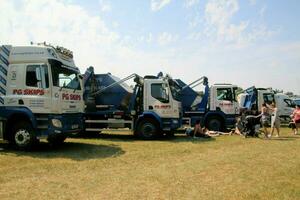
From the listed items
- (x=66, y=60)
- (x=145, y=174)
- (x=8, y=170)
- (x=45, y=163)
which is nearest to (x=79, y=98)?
(x=66, y=60)

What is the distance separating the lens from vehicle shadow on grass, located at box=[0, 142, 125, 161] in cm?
1206

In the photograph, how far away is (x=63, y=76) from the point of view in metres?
13.4

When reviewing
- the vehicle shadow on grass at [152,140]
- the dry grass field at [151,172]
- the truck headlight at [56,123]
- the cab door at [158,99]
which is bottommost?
the dry grass field at [151,172]

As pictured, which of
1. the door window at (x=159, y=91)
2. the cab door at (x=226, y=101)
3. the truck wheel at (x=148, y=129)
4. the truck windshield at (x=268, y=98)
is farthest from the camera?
the truck windshield at (x=268, y=98)

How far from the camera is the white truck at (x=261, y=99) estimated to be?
85.9ft

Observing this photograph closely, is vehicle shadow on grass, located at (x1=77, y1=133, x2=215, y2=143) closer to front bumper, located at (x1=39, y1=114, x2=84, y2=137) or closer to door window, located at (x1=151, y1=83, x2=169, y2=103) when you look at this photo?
door window, located at (x1=151, y1=83, x2=169, y2=103)

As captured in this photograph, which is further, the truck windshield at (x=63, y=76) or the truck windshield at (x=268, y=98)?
the truck windshield at (x=268, y=98)

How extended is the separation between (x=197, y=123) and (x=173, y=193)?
11.5m

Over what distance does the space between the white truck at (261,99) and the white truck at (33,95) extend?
15489mm

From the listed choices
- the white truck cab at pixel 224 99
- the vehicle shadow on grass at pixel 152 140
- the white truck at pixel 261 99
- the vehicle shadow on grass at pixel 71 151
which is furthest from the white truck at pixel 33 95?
the white truck at pixel 261 99

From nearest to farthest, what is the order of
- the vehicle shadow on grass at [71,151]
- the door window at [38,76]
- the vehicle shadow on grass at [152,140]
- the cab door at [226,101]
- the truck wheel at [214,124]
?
the vehicle shadow on grass at [71,151]
the door window at [38,76]
the vehicle shadow on grass at [152,140]
the truck wheel at [214,124]
the cab door at [226,101]

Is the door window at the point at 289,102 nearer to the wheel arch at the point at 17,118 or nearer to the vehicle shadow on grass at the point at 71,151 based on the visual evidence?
the vehicle shadow on grass at the point at 71,151

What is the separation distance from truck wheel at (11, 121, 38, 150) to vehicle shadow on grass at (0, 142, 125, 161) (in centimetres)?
22

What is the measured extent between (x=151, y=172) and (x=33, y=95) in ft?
17.4
